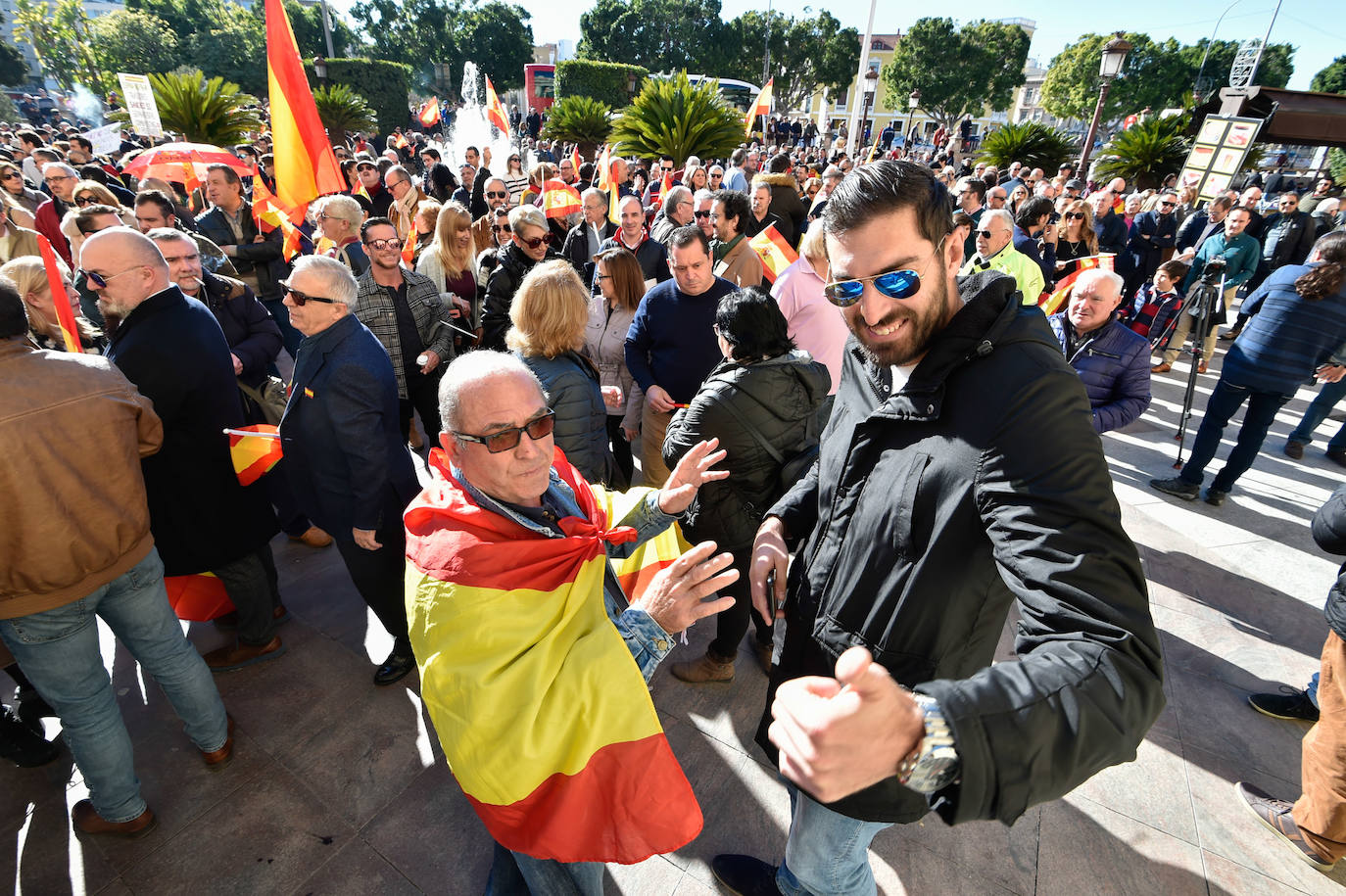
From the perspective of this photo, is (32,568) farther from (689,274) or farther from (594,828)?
(689,274)

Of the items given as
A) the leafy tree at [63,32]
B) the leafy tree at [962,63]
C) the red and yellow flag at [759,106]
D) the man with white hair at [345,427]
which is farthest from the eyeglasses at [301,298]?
the leafy tree at [962,63]

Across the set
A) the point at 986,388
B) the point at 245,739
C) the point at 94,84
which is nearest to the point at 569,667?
the point at 986,388

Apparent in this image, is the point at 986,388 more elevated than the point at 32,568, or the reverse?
the point at 986,388

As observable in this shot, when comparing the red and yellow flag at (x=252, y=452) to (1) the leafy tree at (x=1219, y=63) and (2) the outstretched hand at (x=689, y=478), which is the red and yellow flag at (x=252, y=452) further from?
(1) the leafy tree at (x=1219, y=63)

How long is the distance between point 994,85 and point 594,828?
71.2 metres

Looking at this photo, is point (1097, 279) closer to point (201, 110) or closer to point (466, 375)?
point (466, 375)

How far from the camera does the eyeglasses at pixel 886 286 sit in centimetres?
140

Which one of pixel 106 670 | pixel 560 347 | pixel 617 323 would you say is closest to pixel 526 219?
pixel 617 323

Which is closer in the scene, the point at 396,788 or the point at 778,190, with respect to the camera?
the point at 396,788

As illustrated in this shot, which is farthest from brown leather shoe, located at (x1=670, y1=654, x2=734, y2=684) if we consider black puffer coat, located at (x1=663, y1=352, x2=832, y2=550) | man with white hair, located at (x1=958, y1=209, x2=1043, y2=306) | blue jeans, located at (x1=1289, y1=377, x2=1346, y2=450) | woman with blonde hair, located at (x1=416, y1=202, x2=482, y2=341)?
blue jeans, located at (x1=1289, y1=377, x2=1346, y2=450)

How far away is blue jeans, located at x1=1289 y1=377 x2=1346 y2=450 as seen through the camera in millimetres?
5703

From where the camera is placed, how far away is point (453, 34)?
62344mm

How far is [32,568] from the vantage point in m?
2.05

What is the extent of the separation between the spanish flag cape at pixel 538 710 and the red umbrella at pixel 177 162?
29.2ft
